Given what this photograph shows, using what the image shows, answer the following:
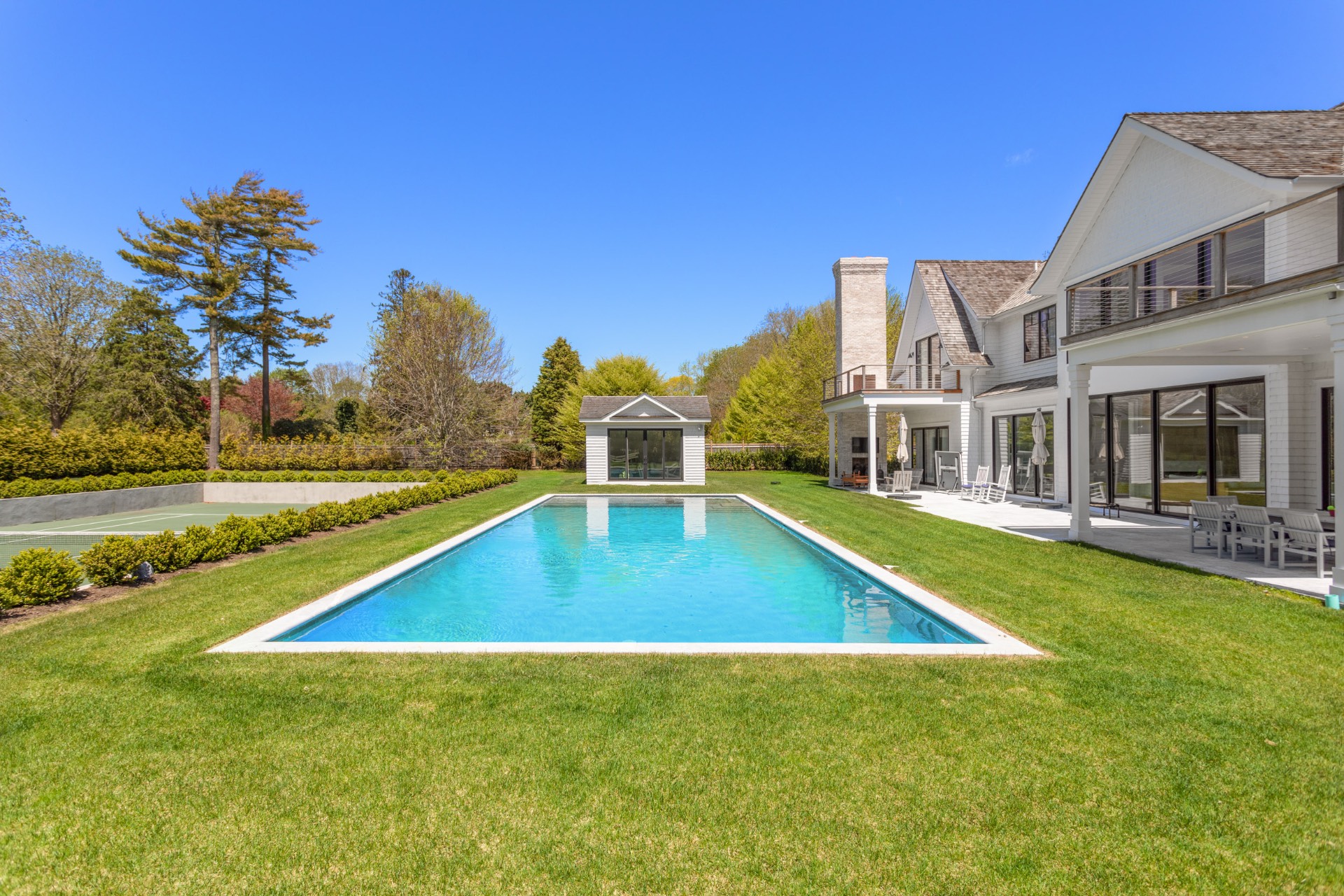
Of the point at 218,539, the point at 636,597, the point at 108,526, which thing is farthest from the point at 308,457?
the point at 636,597

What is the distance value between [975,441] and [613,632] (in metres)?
17.2

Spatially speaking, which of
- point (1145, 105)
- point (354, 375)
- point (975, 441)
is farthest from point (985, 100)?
point (354, 375)

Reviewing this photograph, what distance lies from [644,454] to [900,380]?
1058 cm

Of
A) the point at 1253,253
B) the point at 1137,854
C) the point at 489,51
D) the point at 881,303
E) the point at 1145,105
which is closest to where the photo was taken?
the point at 1137,854

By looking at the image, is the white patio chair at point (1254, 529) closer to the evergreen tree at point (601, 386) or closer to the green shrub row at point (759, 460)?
the green shrub row at point (759, 460)

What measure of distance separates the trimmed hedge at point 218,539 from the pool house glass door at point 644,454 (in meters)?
9.10

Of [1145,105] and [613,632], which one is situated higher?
[1145,105]

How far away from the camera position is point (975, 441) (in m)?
20.6

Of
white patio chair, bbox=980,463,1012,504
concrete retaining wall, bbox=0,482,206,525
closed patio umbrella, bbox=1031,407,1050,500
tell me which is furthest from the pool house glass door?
concrete retaining wall, bbox=0,482,206,525

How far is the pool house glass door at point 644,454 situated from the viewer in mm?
25688

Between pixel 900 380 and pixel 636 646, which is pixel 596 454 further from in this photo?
pixel 636 646

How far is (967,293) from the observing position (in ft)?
70.8

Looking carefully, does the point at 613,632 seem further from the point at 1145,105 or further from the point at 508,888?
the point at 1145,105

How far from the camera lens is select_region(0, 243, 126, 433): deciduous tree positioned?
27.2 m
